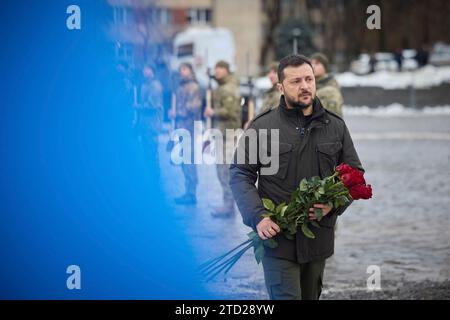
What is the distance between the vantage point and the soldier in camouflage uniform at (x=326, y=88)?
31.8ft

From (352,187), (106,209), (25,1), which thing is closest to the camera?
(352,187)

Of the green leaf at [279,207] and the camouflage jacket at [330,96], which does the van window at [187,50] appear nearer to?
the camouflage jacket at [330,96]

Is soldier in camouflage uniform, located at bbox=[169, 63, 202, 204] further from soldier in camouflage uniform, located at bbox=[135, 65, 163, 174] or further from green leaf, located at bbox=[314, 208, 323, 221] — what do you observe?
green leaf, located at bbox=[314, 208, 323, 221]

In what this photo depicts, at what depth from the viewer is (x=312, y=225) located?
556 centimetres

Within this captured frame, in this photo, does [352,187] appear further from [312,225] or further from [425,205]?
[425,205]

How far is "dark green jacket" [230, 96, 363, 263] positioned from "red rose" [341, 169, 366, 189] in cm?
22

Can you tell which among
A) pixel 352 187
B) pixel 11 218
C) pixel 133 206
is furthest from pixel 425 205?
pixel 352 187

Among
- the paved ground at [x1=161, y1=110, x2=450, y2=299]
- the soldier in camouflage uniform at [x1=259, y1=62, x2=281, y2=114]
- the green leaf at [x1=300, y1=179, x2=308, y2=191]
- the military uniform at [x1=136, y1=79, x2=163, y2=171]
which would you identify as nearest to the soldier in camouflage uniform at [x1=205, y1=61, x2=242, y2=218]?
the paved ground at [x1=161, y1=110, x2=450, y2=299]

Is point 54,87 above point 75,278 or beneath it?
above

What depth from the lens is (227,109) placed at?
11.8 meters
